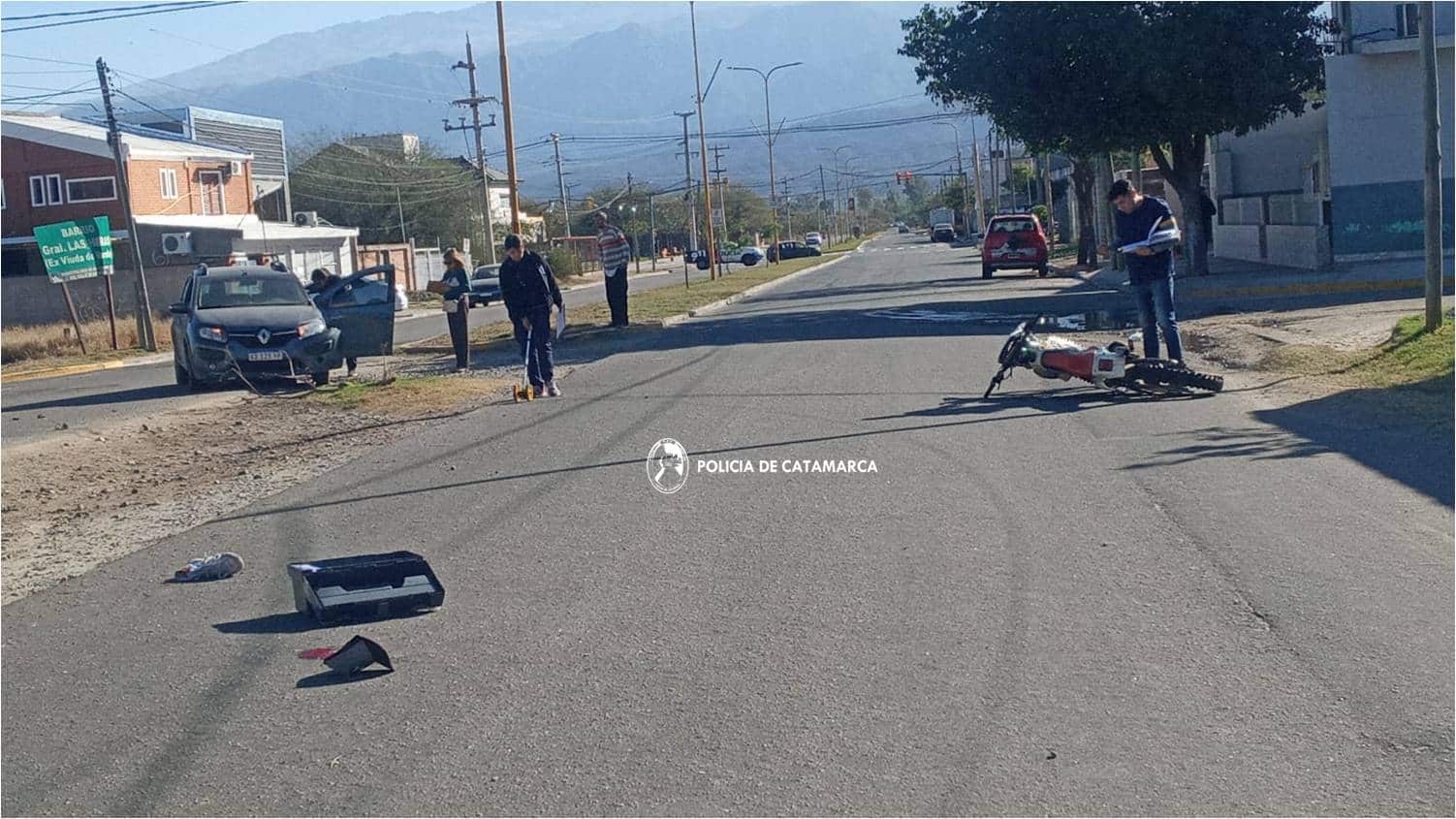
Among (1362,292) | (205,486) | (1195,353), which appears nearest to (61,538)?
(205,486)

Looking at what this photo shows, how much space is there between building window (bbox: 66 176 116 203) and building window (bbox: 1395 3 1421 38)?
4237 centimetres

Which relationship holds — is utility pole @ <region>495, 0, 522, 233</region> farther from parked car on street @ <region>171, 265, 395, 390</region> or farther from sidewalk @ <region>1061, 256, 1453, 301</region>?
sidewalk @ <region>1061, 256, 1453, 301</region>

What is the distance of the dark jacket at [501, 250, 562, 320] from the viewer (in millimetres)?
15664

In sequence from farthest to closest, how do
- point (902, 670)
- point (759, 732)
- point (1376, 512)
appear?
point (1376, 512), point (902, 670), point (759, 732)

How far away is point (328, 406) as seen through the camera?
1712 cm

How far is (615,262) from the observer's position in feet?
80.4

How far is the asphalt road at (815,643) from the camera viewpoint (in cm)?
471

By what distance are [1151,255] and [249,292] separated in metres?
12.0

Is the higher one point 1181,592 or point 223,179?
point 223,179

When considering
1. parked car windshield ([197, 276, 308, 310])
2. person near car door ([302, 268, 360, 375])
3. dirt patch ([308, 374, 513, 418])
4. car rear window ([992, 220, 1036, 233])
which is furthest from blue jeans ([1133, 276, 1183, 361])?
car rear window ([992, 220, 1036, 233])

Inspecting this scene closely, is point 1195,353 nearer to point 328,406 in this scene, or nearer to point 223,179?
point 328,406

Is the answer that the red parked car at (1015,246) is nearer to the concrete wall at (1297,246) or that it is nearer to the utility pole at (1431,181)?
the concrete wall at (1297,246)

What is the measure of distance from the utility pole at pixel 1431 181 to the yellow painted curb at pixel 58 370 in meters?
23.3

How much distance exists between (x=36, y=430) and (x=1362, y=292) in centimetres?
1982
